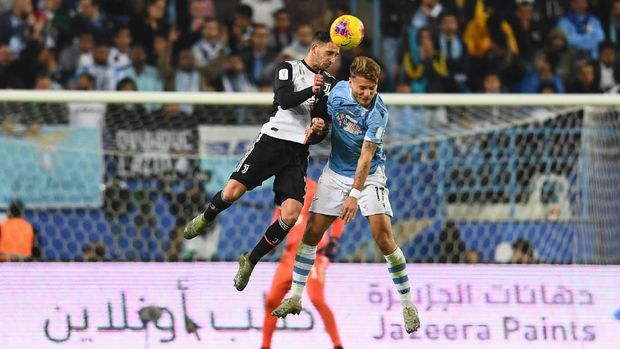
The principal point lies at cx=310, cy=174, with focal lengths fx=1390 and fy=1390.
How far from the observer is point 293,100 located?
886 centimetres

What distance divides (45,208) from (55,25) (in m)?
3.53

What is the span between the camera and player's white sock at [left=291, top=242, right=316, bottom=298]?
30.7 ft

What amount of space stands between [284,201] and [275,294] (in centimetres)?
154

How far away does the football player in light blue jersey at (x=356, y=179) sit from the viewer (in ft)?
29.1

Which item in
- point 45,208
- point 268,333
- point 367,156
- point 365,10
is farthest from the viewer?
point 365,10

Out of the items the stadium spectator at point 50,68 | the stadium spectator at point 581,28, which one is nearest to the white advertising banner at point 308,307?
the stadium spectator at point 50,68

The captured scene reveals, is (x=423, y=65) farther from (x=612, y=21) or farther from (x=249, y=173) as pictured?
(x=249, y=173)

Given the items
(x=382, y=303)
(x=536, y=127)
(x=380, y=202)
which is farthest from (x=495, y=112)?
(x=380, y=202)

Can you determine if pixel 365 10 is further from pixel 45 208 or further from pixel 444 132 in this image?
pixel 45 208

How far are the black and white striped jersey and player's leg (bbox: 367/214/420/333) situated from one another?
2.45 feet

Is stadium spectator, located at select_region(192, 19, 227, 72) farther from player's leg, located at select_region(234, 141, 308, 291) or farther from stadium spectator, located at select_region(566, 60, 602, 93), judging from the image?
player's leg, located at select_region(234, 141, 308, 291)

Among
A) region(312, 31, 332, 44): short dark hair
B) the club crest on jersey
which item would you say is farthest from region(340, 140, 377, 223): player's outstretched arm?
region(312, 31, 332, 44): short dark hair

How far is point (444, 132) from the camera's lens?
12.6 m

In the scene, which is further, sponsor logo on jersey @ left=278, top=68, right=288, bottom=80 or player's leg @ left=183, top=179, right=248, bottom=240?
player's leg @ left=183, top=179, right=248, bottom=240
